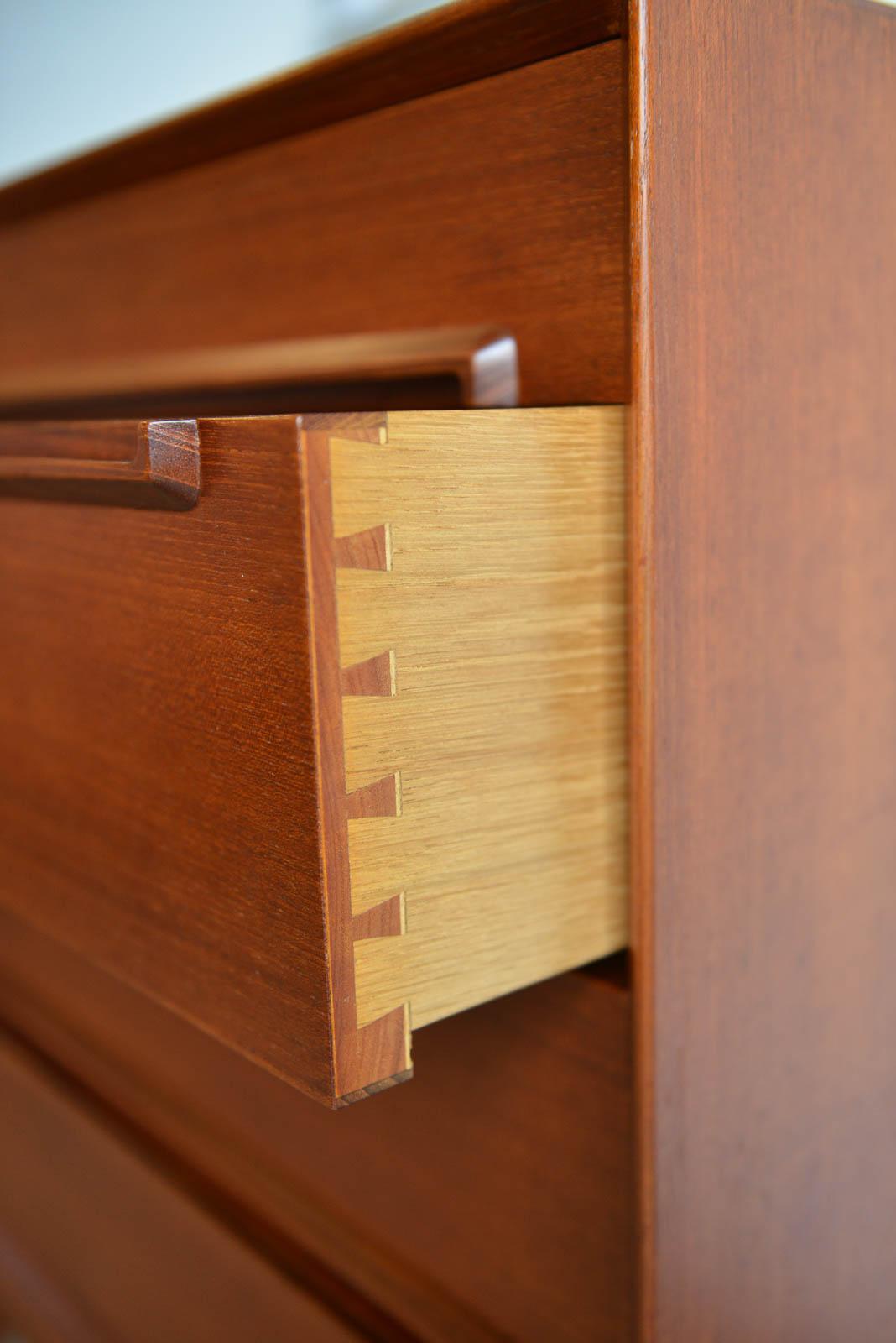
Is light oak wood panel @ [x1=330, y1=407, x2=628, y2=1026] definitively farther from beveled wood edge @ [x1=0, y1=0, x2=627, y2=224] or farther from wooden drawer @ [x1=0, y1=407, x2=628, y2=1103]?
beveled wood edge @ [x1=0, y1=0, x2=627, y2=224]

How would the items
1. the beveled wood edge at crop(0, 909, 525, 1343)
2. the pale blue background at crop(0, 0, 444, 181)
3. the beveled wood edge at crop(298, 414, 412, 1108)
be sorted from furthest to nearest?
the pale blue background at crop(0, 0, 444, 181), the beveled wood edge at crop(0, 909, 525, 1343), the beveled wood edge at crop(298, 414, 412, 1108)

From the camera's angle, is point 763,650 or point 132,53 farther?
point 132,53

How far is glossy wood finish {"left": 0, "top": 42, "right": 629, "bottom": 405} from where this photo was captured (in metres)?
0.38

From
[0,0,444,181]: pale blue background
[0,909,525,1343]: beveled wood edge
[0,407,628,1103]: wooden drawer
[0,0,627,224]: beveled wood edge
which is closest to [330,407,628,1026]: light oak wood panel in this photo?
[0,407,628,1103]: wooden drawer

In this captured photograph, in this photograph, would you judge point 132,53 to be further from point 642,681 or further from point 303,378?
point 642,681

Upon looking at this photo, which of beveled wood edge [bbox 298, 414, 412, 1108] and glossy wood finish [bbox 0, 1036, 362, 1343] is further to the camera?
glossy wood finish [bbox 0, 1036, 362, 1343]

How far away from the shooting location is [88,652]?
41cm

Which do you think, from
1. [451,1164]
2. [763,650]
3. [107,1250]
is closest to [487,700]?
[763,650]

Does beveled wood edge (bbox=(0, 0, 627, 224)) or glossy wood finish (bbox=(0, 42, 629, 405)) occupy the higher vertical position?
beveled wood edge (bbox=(0, 0, 627, 224))

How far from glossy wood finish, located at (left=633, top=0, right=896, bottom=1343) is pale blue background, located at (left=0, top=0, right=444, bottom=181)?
2.40 ft

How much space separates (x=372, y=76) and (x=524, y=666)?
9.0 inches

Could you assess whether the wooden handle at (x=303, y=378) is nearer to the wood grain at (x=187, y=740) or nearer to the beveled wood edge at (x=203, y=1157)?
the wood grain at (x=187, y=740)

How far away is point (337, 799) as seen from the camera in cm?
31

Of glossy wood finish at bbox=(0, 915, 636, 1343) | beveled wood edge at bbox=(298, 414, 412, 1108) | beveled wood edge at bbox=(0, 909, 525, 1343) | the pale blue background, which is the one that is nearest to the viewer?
beveled wood edge at bbox=(298, 414, 412, 1108)
